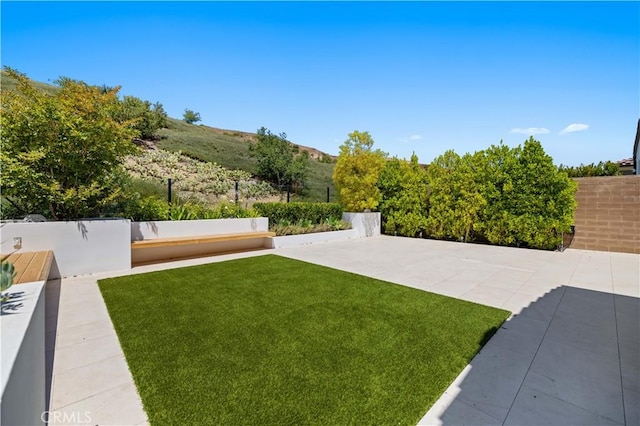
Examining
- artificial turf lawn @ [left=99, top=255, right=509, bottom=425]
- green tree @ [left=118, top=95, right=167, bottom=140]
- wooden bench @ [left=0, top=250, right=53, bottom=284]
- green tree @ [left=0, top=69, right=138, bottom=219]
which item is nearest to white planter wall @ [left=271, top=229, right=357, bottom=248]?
artificial turf lawn @ [left=99, top=255, right=509, bottom=425]

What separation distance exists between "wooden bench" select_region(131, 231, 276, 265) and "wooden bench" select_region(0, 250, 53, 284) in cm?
172

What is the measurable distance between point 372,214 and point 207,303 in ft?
28.8

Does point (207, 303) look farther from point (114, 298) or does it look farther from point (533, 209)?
point (533, 209)

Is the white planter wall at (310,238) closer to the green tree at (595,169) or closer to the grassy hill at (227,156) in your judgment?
the grassy hill at (227,156)

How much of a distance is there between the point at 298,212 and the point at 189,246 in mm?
3892

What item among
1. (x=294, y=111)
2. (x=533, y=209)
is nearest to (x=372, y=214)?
(x=533, y=209)

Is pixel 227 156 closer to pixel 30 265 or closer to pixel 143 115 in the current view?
pixel 143 115

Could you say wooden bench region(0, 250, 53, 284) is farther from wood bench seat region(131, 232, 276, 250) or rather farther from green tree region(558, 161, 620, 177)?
green tree region(558, 161, 620, 177)

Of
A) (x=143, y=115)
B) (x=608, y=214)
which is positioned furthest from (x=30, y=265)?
(x=143, y=115)

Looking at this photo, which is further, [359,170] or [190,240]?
[359,170]

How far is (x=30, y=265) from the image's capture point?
142 inches

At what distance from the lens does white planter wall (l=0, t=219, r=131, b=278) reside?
476 centimetres

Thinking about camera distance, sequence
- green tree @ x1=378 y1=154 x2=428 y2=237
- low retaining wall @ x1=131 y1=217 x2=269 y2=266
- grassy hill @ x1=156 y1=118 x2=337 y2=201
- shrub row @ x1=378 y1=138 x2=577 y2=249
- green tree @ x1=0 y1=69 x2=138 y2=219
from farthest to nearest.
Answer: grassy hill @ x1=156 y1=118 x2=337 y2=201
green tree @ x1=378 y1=154 x2=428 y2=237
shrub row @ x1=378 y1=138 x2=577 y2=249
low retaining wall @ x1=131 y1=217 x2=269 y2=266
green tree @ x1=0 y1=69 x2=138 y2=219

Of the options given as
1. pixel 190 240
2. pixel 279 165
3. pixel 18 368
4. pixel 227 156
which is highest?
pixel 227 156
